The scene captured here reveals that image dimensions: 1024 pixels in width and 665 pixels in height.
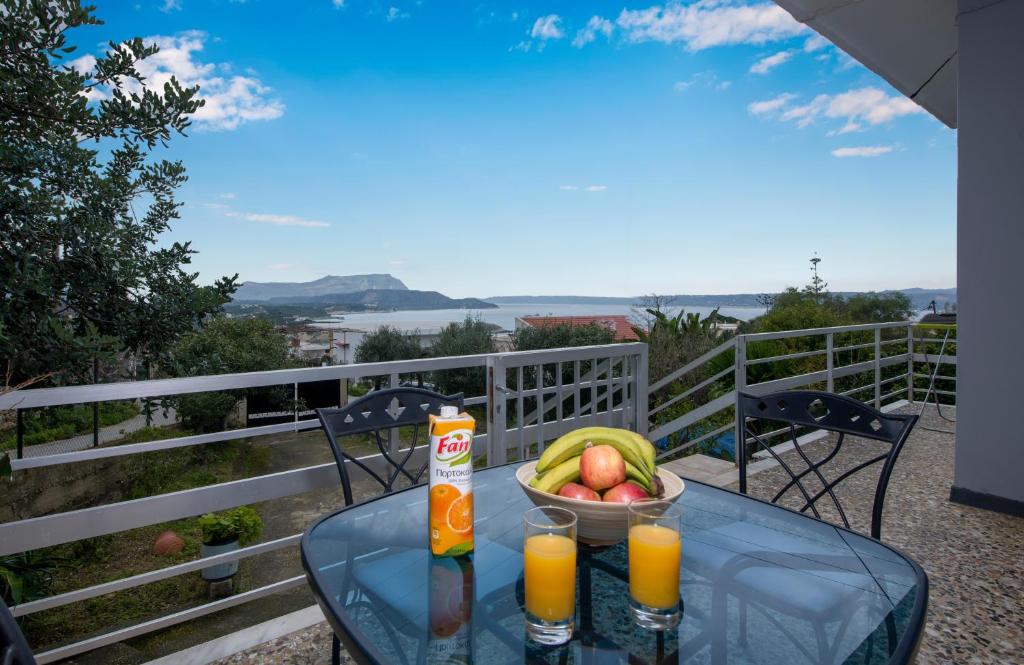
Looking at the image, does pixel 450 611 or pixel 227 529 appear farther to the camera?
pixel 227 529

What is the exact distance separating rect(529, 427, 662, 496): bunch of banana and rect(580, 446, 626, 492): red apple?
0.03m

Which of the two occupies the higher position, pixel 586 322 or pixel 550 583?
pixel 586 322

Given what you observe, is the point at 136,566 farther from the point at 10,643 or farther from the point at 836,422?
the point at 836,422

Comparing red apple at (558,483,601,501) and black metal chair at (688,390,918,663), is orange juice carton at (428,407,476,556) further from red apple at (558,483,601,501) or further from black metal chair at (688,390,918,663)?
black metal chair at (688,390,918,663)

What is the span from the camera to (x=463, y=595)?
2.87ft

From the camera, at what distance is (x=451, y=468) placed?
853 mm

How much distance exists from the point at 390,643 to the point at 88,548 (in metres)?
9.61

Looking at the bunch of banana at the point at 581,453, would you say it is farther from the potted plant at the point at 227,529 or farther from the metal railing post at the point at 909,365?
the metal railing post at the point at 909,365

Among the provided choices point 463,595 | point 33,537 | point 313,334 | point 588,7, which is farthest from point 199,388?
point 588,7

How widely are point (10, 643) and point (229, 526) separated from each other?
5.40 m

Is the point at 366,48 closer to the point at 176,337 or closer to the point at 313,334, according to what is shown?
the point at 313,334

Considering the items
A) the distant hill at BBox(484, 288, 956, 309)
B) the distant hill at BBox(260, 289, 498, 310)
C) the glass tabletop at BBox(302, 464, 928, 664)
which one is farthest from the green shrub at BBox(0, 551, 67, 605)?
the distant hill at BBox(260, 289, 498, 310)

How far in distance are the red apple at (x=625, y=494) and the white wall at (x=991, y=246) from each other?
2975mm

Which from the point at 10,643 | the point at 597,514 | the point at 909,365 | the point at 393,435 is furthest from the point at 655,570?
the point at 909,365
